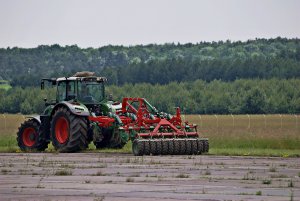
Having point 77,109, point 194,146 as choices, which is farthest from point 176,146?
point 77,109

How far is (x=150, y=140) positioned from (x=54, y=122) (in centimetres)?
→ 582

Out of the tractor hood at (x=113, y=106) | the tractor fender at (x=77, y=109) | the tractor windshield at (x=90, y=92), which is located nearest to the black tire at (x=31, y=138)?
the tractor windshield at (x=90, y=92)

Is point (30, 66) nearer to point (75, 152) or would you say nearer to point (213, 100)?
point (213, 100)

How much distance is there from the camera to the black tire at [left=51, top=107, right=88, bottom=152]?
38.0m

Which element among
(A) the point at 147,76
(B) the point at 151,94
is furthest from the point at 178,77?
(B) the point at 151,94

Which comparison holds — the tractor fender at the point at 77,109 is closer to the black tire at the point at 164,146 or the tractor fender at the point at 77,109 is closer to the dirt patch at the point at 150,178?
the black tire at the point at 164,146

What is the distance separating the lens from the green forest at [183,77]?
115938 millimetres

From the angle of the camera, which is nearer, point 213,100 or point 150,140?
point 150,140

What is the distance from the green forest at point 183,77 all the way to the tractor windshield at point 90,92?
59966mm

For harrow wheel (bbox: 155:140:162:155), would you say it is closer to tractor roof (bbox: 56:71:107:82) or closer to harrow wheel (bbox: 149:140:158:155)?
harrow wheel (bbox: 149:140:158:155)

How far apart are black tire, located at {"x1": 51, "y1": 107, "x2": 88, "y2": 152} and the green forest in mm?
60953

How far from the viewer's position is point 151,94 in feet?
401

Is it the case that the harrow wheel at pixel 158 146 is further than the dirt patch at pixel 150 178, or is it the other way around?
the harrow wheel at pixel 158 146

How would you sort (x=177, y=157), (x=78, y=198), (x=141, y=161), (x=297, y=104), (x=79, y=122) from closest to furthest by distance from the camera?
(x=78, y=198), (x=141, y=161), (x=177, y=157), (x=79, y=122), (x=297, y=104)
